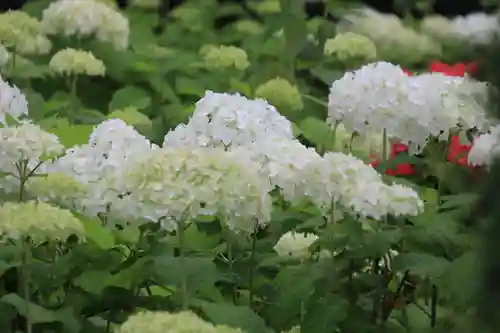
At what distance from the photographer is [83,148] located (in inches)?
63.4

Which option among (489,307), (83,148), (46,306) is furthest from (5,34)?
(489,307)

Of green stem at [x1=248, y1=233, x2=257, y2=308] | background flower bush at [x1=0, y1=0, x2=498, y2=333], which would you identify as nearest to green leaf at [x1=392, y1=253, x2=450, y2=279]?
background flower bush at [x1=0, y1=0, x2=498, y2=333]

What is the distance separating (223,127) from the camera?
5.18 feet

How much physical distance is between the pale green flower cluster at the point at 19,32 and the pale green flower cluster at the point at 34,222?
1268 mm

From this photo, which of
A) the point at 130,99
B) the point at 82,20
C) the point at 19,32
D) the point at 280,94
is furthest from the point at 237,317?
the point at 82,20

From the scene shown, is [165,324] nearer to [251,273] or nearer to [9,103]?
[251,273]

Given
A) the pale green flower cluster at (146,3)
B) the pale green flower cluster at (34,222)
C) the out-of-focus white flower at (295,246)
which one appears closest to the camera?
the pale green flower cluster at (34,222)

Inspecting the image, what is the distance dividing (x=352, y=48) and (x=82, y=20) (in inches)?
29.9

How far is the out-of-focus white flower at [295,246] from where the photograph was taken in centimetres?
155

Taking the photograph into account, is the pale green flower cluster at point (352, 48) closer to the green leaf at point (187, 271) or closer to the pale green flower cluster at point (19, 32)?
the pale green flower cluster at point (19, 32)

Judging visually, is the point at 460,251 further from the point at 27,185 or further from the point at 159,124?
the point at 159,124

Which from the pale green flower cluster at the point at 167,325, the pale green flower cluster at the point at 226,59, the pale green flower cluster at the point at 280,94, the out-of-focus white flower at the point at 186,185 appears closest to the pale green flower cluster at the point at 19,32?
the pale green flower cluster at the point at 226,59

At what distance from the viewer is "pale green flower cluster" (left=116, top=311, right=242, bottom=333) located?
1034 millimetres

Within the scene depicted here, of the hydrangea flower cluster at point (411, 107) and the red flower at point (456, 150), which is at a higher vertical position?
the hydrangea flower cluster at point (411, 107)
